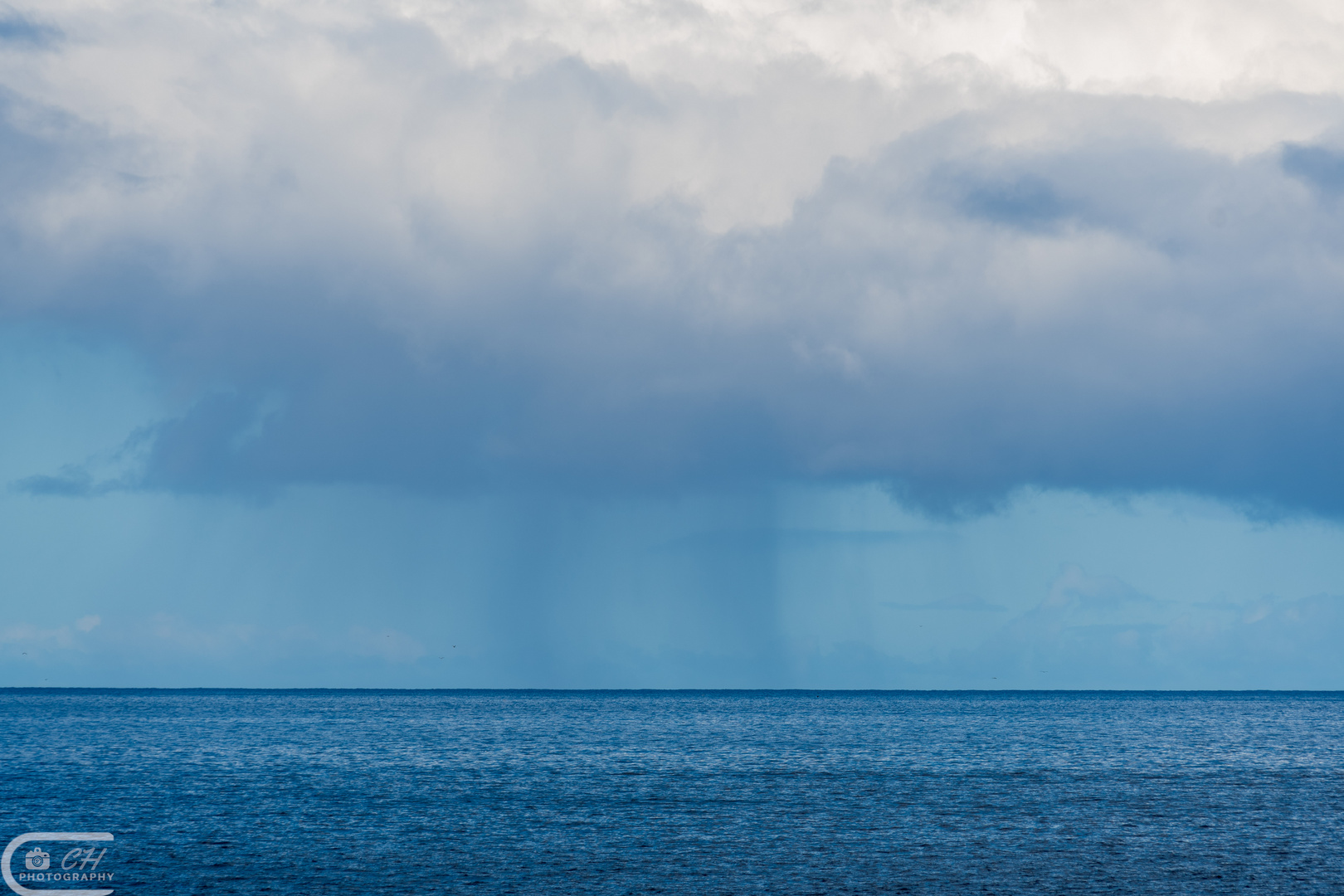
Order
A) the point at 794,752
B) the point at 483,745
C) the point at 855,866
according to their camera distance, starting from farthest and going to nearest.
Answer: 1. the point at 483,745
2. the point at 794,752
3. the point at 855,866

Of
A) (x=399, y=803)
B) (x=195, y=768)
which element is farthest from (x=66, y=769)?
(x=399, y=803)

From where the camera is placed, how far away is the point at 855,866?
188 ft

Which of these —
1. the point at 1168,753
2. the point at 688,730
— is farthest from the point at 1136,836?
the point at 688,730

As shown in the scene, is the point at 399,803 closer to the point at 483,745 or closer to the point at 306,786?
the point at 306,786

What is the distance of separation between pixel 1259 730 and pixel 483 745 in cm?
12801

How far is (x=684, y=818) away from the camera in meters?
73.0

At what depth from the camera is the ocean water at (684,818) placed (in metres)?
54.5

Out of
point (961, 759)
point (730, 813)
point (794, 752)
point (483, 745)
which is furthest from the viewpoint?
point (483, 745)

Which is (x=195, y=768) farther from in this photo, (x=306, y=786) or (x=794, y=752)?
(x=794, y=752)

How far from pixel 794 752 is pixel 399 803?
195 ft

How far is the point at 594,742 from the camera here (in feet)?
482

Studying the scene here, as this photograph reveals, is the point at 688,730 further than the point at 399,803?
Yes

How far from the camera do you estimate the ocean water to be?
5450 cm

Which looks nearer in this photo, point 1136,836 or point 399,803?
point 1136,836
